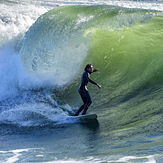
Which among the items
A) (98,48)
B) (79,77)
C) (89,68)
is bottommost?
(89,68)

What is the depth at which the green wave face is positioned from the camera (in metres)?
7.76

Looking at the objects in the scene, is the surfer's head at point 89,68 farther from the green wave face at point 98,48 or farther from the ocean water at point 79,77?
the green wave face at point 98,48

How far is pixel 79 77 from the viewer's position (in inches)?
330

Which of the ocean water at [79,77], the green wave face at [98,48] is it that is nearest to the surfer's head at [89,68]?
the ocean water at [79,77]

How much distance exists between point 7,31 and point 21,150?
349 inches

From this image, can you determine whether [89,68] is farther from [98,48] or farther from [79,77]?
[98,48]

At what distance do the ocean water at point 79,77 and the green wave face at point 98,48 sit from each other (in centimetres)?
3

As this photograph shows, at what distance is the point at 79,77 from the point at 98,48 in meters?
1.78

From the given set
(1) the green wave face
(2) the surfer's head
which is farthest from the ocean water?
(2) the surfer's head

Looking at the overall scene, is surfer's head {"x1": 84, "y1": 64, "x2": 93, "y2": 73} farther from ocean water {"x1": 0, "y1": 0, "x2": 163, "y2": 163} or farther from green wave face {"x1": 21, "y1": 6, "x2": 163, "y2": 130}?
green wave face {"x1": 21, "y1": 6, "x2": 163, "y2": 130}

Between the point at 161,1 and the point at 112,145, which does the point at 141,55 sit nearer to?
the point at 161,1

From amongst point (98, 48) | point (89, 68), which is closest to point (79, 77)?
point (98, 48)

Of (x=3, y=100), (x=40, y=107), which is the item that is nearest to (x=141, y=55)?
(x=40, y=107)

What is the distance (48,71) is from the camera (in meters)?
8.61
